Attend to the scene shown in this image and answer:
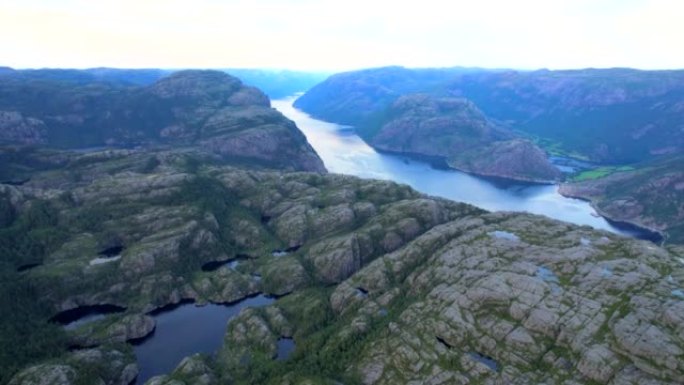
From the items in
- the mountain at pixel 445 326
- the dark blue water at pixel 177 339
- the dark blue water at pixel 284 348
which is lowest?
the dark blue water at pixel 177 339

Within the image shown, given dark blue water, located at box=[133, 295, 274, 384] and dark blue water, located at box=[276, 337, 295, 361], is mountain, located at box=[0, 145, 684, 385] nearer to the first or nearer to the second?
dark blue water, located at box=[276, 337, 295, 361]

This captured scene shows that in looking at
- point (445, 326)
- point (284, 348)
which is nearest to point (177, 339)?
point (284, 348)

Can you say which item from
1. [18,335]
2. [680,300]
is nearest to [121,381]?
[18,335]

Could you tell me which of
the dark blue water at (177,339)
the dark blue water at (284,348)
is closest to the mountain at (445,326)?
the dark blue water at (284,348)

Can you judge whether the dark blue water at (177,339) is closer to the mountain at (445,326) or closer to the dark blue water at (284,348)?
the mountain at (445,326)

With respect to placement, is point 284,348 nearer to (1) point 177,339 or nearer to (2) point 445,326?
(1) point 177,339

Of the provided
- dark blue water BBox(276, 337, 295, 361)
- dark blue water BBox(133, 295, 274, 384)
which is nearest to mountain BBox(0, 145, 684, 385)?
dark blue water BBox(276, 337, 295, 361)

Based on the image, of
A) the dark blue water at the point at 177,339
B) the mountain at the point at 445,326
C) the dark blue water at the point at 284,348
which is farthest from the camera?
the dark blue water at the point at 284,348

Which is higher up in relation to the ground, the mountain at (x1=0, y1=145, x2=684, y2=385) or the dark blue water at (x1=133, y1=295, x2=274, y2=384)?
the mountain at (x1=0, y1=145, x2=684, y2=385)
